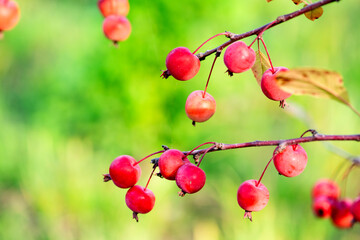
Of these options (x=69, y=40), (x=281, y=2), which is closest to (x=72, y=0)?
(x=69, y=40)

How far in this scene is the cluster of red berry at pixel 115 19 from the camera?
0.94 m

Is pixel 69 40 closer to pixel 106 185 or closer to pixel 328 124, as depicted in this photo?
pixel 106 185

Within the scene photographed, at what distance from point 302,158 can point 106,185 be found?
2.17 m

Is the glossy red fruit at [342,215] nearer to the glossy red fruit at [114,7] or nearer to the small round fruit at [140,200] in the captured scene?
the small round fruit at [140,200]

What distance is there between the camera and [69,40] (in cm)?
486

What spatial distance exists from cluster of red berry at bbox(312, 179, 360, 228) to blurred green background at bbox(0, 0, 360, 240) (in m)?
0.99

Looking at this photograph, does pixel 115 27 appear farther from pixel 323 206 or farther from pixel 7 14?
pixel 323 206

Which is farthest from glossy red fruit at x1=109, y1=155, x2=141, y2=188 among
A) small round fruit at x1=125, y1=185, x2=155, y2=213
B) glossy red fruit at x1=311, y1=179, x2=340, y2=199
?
glossy red fruit at x1=311, y1=179, x2=340, y2=199

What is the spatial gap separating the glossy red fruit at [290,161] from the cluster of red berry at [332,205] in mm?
455

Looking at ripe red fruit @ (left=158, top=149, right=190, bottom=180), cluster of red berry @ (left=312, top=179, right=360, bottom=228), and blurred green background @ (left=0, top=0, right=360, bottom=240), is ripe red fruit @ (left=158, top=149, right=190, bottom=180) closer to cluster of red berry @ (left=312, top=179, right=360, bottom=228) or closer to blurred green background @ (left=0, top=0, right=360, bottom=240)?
cluster of red berry @ (left=312, top=179, right=360, bottom=228)

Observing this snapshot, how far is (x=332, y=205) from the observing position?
45.8 inches

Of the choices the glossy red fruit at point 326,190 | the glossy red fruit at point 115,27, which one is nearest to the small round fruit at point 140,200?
the glossy red fruit at point 115,27

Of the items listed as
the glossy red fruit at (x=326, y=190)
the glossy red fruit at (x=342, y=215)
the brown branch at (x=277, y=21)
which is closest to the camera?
the brown branch at (x=277, y=21)

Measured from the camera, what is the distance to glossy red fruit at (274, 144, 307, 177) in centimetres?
65
